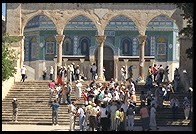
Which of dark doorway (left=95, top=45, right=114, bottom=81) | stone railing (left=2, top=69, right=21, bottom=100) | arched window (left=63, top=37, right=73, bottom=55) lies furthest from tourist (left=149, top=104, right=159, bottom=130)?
arched window (left=63, top=37, right=73, bottom=55)

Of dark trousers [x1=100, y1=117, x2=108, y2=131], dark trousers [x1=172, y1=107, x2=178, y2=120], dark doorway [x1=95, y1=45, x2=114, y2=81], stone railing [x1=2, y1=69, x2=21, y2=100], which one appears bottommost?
dark trousers [x1=100, y1=117, x2=108, y2=131]

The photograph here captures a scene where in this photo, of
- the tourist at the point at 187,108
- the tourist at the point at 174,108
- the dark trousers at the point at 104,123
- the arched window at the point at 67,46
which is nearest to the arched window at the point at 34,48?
the arched window at the point at 67,46

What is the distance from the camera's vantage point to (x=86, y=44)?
5278 centimetres

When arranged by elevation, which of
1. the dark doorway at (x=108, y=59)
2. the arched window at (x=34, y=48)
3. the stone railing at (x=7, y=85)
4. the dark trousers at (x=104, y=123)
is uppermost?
the arched window at (x=34, y=48)

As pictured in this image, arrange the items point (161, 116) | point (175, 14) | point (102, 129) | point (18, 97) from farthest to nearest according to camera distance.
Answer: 1. point (175, 14)
2. point (18, 97)
3. point (161, 116)
4. point (102, 129)

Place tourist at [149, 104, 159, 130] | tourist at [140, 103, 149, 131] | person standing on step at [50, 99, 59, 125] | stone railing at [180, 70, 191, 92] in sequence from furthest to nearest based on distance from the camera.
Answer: stone railing at [180, 70, 191, 92] < person standing on step at [50, 99, 59, 125] < tourist at [149, 104, 159, 130] < tourist at [140, 103, 149, 131]

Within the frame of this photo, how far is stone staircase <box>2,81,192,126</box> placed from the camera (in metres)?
29.6

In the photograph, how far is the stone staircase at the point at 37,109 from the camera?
29.6 meters

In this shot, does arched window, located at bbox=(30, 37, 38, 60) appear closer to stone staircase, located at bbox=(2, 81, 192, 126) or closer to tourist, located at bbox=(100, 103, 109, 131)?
stone staircase, located at bbox=(2, 81, 192, 126)

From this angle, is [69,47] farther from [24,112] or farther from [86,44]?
[24,112]

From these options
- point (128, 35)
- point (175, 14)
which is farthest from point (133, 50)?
point (175, 14)

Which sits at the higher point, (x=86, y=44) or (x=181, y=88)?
(x=86, y=44)

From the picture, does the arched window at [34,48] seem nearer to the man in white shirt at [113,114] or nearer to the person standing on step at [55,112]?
the person standing on step at [55,112]

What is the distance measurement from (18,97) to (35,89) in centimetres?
159
